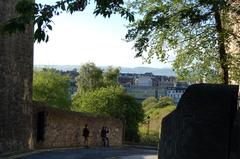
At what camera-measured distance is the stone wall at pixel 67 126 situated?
27812 mm

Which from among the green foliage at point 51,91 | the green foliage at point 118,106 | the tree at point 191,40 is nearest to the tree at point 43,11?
the tree at point 191,40

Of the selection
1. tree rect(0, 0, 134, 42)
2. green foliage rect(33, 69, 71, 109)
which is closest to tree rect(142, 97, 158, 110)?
green foliage rect(33, 69, 71, 109)

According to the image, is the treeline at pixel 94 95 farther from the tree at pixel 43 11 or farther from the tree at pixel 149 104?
the tree at pixel 43 11

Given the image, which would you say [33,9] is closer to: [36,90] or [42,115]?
[42,115]

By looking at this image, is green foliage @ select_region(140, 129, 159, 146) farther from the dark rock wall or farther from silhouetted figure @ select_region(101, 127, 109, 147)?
the dark rock wall

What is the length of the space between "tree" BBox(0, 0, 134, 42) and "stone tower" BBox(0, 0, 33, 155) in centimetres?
1664

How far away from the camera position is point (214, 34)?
68.5ft

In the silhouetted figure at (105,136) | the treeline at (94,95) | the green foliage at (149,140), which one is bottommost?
the green foliage at (149,140)

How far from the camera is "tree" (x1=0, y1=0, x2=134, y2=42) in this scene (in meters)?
5.57

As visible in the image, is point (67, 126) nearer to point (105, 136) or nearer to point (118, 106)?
point (105, 136)

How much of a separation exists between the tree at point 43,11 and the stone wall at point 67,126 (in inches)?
851

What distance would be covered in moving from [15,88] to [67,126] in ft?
19.6

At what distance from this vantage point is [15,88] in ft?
80.8

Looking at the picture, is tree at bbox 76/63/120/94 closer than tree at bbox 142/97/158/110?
Yes
